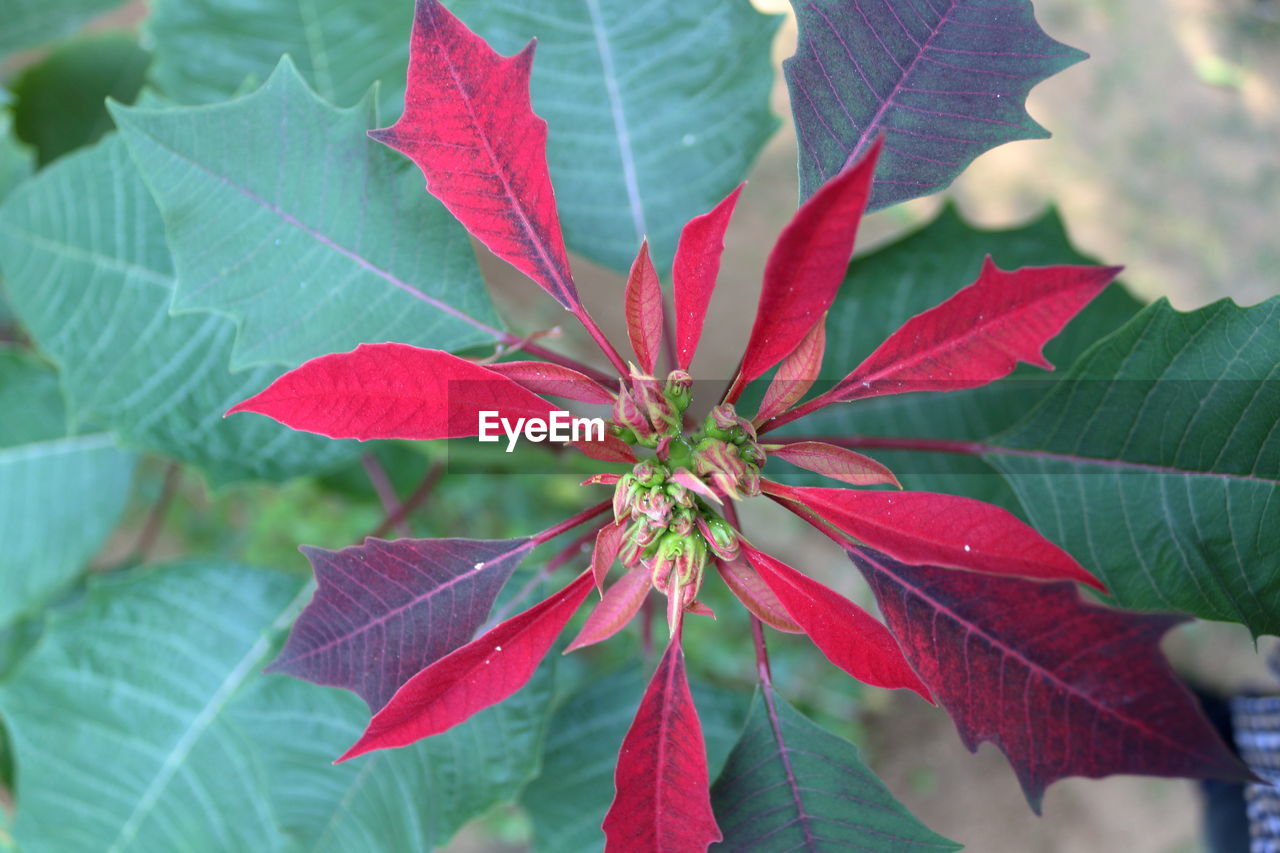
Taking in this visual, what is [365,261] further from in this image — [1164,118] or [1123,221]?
[1164,118]

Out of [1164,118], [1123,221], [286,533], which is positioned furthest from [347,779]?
[1164,118]

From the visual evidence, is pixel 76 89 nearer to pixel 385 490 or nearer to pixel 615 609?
pixel 385 490

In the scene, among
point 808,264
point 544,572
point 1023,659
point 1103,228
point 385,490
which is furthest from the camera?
point 1103,228

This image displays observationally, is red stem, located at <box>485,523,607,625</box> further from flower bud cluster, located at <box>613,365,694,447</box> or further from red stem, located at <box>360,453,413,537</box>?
red stem, located at <box>360,453,413,537</box>

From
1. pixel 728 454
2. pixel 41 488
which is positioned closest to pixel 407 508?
pixel 41 488

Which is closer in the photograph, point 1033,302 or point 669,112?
point 1033,302

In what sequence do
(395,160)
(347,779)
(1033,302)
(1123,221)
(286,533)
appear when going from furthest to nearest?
(1123,221), (286,533), (347,779), (395,160), (1033,302)
